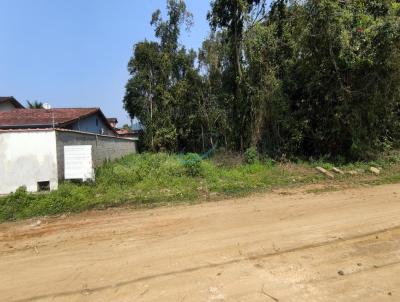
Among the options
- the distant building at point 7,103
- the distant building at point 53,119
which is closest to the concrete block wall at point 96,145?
the distant building at point 53,119

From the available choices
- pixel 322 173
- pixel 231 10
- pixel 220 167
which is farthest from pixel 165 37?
pixel 322 173

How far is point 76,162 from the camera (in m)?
11.3

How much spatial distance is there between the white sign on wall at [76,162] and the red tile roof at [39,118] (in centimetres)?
879

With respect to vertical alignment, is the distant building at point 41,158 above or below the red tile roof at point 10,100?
below

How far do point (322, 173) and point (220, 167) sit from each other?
12.6ft

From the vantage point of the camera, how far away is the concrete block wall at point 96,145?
1118 centimetres

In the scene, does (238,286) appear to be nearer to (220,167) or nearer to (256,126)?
(220,167)

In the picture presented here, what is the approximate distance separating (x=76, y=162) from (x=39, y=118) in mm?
11819

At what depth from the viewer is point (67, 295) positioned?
441 cm

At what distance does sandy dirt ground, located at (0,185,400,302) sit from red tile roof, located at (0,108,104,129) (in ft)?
44.0

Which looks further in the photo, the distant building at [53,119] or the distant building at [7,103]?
the distant building at [7,103]

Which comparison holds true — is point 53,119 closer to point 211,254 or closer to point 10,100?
point 10,100

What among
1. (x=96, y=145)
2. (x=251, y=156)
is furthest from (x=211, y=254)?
(x=96, y=145)

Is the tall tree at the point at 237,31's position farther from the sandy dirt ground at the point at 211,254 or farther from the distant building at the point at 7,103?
the distant building at the point at 7,103
